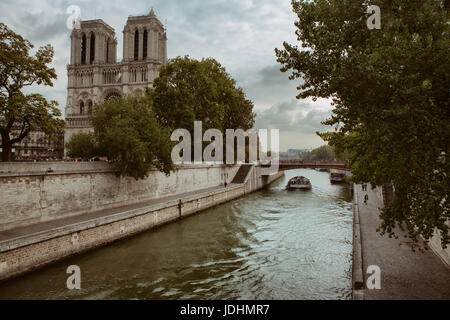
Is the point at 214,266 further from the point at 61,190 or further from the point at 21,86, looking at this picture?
the point at 21,86

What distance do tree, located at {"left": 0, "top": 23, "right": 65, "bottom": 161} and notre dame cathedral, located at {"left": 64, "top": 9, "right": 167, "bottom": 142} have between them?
46.0 metres

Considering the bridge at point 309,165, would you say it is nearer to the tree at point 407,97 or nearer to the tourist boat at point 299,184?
the tourist boat at point 299,184

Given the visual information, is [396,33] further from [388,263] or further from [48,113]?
[48,113]

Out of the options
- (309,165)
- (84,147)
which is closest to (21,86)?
(84,147)

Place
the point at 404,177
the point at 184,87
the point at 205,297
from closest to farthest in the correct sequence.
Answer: the point at 404,177, the point at 205,297, the point at 184,87

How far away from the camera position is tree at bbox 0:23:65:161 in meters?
14.0

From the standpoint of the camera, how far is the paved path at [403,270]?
8094mm

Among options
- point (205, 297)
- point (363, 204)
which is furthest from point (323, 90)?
point (363, 204)

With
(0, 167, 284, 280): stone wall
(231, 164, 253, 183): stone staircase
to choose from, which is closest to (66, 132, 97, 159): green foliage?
(0, 167, 284, 280): stone wall

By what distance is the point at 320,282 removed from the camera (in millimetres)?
10656

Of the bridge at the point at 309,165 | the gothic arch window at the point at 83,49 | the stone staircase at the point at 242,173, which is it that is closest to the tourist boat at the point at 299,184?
the bridge at the point at 309,165

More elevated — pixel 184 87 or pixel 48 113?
pixel 184 87

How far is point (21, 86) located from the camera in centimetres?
1466
